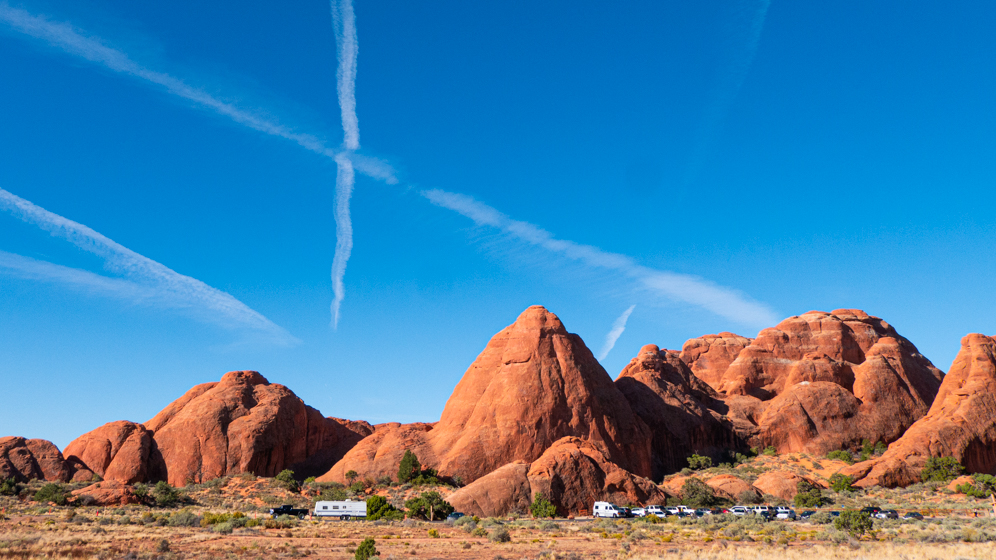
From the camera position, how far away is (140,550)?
27.5m

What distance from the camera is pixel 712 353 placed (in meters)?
133

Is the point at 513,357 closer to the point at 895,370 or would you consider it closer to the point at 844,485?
the point at 844,485

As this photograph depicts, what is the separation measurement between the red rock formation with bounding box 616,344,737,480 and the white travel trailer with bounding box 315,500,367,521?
4189 centimetres

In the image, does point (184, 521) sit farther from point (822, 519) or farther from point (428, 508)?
point (822, 519)

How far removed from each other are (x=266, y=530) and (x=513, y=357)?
4314 cm

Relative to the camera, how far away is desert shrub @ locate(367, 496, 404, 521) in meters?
48.7

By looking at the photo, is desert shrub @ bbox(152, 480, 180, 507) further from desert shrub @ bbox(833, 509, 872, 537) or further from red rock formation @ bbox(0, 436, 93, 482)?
desert shrub @ bbox(833, 509, 872, 537)

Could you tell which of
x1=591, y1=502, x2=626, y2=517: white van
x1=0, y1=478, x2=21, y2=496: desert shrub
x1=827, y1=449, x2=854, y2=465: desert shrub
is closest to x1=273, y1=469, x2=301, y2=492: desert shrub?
x1=0, y1=478, x2=21, y2=496: desert shrub

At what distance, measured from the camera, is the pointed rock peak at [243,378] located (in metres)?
87.4

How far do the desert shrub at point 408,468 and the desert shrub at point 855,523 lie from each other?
136 ft

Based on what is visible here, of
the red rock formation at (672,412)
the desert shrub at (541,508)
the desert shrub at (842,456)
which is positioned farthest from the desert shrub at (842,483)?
the desert shrub at (541,508)

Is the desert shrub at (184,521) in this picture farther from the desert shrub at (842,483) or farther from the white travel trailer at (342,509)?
the desert shrub at (842,483)

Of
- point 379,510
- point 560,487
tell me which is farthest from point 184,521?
point 560,487

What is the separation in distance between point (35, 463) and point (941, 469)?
97978 mm
